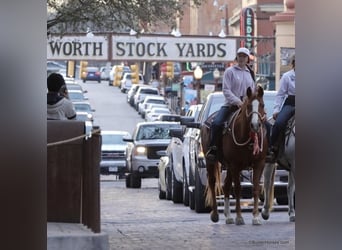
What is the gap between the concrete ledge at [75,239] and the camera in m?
9.65

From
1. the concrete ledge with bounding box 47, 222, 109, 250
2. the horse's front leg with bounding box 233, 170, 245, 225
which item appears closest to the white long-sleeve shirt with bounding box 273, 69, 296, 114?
the horse's front leg with bounding box 233, 170, 245, 225

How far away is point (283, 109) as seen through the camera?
43.9 feet

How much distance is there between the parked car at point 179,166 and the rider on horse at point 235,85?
3.76m

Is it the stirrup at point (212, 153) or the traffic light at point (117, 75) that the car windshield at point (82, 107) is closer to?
the traffic light at point (117, 75)

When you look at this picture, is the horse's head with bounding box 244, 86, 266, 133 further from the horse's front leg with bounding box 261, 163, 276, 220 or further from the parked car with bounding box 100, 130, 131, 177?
the parked car with bounding box 100, 130, 131, 177

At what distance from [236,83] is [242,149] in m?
1.00

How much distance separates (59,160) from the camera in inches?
422

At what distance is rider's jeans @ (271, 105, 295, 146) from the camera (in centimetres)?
1330

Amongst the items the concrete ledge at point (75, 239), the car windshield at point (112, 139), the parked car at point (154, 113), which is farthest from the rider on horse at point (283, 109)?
the parked car at point (154, 113)

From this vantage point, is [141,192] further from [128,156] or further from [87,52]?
[87,52]

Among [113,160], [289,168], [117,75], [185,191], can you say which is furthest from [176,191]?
[117,75]
